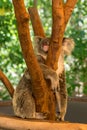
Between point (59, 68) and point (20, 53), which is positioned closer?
point (59, 68)

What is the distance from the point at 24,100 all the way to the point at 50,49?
35cm

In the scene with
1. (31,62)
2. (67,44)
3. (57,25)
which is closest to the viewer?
(31,62)

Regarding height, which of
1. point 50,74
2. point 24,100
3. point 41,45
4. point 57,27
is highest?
point 57,27

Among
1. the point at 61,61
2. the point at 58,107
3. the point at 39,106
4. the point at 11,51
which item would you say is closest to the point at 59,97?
the point at 58,107

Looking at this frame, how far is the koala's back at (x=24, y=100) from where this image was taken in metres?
1.67

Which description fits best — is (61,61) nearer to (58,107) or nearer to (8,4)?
(58,107)

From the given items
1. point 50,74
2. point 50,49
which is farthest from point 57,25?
point 50,74

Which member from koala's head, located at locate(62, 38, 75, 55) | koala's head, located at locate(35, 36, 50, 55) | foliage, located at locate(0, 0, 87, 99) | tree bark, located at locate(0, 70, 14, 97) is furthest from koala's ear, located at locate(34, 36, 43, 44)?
foliage, located at locate(0, 0, 87, 99)

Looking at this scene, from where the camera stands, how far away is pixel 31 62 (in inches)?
54.3

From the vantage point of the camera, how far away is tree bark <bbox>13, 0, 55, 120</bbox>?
1.25 m

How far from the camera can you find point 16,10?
1.25m

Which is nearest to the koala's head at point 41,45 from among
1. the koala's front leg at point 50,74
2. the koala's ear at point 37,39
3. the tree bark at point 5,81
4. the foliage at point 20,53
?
the koala's ear at point 37,39

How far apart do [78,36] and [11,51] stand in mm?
749

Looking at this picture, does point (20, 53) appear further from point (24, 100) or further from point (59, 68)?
point (24, 100)
